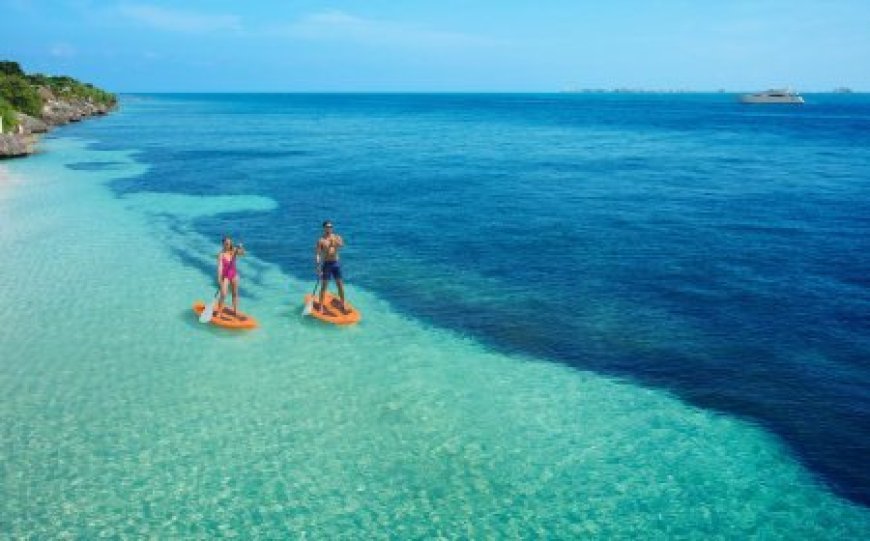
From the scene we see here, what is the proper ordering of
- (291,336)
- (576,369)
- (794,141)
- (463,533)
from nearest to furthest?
(463,533)
(576,369)
(291,336)
(794,141)

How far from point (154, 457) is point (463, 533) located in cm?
594

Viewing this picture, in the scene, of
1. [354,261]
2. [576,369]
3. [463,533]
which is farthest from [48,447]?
[354,261]

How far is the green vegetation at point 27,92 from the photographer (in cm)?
6250

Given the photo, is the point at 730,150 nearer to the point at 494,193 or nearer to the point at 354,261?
the point at 494,193

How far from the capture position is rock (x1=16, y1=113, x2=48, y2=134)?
66912 mm

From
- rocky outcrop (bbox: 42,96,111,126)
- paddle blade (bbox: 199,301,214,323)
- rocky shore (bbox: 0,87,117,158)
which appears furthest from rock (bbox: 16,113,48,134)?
paddle blade (bbox: 199,301,214,323)

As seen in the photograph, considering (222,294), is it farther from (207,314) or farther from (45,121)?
(45,121)

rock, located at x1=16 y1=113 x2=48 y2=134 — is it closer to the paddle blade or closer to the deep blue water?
the deep blue water

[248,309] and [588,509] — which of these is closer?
Answer: [588,509]

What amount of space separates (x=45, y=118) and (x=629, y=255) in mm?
82030

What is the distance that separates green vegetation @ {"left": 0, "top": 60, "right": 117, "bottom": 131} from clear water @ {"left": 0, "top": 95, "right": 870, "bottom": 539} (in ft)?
103

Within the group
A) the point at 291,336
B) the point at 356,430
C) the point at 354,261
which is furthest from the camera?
the point at 354,261

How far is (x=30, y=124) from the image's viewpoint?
235 feet

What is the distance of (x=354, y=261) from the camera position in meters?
27.2
